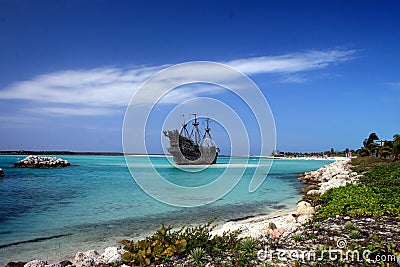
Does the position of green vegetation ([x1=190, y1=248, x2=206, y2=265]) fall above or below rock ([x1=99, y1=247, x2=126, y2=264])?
above

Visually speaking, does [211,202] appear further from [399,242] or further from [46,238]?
[399,242]

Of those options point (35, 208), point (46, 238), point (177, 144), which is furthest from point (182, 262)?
point (177, 144)

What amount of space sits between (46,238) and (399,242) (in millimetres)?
10578

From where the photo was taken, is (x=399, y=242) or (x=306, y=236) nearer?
(x=399, y=242)

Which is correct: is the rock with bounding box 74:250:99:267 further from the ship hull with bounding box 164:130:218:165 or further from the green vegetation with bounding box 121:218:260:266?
the ship hull with bounding box 164:130:218:165

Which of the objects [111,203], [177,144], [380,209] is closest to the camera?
[380,209]

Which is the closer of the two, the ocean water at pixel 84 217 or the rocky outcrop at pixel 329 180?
the ocean water at pixel 84 217

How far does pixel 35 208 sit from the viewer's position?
57.6 ft

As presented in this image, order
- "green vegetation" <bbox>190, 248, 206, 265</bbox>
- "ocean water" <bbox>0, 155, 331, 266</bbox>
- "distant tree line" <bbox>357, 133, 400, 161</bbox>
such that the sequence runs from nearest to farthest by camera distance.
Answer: "green vegetation" <bbox>190, 248, 206, 265</bbox> → "ocean water" <bbox>0, 155, 331, 266</bbox> → "distant tree line" <bbox>357, 133, 400, 161</bbox>

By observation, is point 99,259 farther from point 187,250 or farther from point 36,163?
point 36,163

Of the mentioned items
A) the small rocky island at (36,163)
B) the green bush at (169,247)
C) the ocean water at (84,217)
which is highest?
the green bush at (169,247)

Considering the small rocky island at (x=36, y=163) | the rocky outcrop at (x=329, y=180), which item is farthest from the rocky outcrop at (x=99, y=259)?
the small rocky island at (x=36, y=163)

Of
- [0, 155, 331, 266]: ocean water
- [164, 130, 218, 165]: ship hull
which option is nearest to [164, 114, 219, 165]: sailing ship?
[164, 130, 218, 165]: ship hull

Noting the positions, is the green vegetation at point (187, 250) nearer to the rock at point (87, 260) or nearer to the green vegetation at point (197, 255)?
the green vegetation at point (197, 255)
